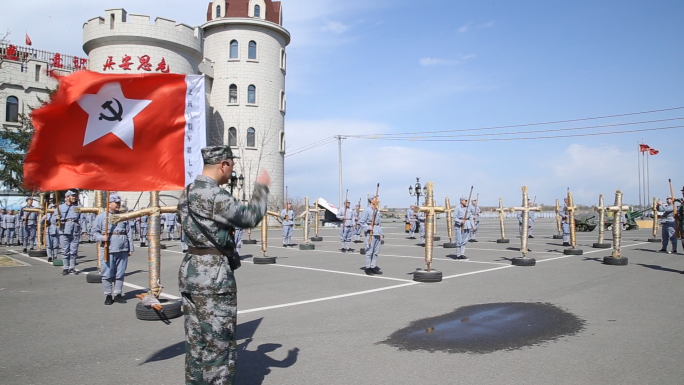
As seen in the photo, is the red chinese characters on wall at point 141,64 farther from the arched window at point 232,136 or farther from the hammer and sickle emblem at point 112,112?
the hammer and sickle emblem at point 112,112

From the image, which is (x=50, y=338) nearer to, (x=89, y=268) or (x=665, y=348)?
(x=665, y=348)

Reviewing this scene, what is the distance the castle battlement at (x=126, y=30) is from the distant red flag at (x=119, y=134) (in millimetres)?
33646

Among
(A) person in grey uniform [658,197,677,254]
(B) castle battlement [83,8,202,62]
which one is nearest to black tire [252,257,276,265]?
(A) person in grey uniform [658,197,677,254]

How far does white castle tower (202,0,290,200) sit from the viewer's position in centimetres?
4369

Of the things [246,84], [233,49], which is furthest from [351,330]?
[233,49]

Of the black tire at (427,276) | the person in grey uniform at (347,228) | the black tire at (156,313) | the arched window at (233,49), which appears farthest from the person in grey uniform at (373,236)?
the arched window at (233,49)

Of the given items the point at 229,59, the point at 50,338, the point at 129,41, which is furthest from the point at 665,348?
the point at 229,59

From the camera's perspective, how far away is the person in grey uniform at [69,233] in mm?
12961

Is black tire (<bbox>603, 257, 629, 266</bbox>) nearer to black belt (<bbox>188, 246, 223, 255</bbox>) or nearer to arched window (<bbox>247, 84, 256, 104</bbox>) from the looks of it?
black belt (<bbox>188, 246, 223, 255</bbox>)

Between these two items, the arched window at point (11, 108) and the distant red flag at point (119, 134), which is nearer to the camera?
the distant red flag at point (119, 134)

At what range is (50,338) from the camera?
20.9 feet

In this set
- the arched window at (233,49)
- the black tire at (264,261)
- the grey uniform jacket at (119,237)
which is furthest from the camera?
the arched window at (233,49)

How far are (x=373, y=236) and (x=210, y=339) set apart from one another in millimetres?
9203

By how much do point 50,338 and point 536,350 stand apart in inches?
240
